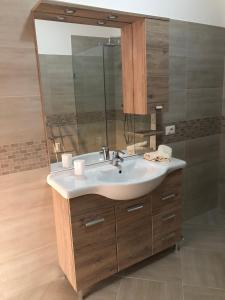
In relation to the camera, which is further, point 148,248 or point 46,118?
point 148,248

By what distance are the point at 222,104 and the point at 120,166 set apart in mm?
1461

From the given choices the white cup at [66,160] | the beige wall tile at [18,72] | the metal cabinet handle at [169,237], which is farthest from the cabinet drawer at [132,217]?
the beige wall tile at [18,72]

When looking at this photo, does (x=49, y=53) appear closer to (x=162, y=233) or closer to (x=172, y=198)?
(x=172, y=198)

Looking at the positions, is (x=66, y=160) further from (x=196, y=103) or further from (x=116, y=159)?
(x=196, y=103)

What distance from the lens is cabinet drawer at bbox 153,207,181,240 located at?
2.03 meters

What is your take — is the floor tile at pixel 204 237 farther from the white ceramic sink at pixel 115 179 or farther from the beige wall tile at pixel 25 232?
the beige wall tile at pixel 25 232

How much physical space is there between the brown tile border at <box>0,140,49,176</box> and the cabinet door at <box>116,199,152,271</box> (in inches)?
26.0

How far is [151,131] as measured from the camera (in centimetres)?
233

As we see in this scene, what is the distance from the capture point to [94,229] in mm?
1712

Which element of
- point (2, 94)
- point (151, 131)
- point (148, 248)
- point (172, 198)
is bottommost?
point (148, 248)

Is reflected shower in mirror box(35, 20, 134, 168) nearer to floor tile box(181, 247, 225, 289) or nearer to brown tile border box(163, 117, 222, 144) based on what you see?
brown tile border box(163, 117, 222, 144)

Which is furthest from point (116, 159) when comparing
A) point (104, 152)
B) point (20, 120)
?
point (20, 120)

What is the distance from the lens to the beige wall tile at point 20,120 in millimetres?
1626

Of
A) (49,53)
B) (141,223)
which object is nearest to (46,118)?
(49,53)
